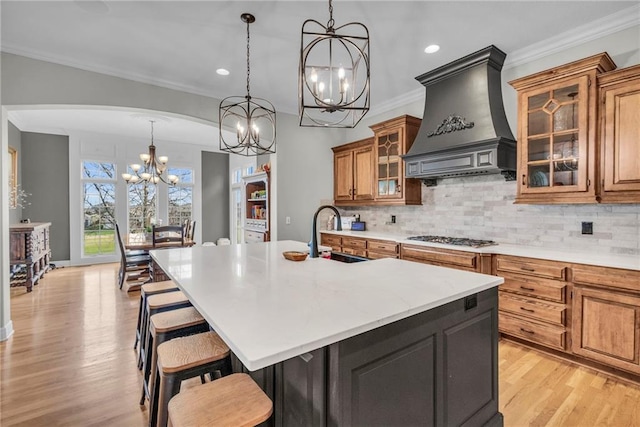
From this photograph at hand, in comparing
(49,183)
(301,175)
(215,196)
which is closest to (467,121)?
(301,175)

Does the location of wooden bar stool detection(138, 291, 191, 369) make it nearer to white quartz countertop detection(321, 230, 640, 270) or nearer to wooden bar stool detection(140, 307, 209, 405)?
wooden bar stool detection(140, 307, 209, 405)

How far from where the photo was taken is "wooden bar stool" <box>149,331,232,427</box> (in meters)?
1.36

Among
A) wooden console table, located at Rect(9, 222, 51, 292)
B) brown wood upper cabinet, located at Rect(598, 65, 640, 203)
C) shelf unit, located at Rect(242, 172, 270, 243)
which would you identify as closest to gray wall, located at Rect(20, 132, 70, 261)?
wooden console table, located at Rect(9, 222, 51, 292)

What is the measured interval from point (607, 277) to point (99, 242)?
8.61 metres

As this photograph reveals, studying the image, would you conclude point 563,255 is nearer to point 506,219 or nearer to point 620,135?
point 506,219

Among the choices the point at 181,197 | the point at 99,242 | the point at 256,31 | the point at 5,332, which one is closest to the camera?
the point at 256,31

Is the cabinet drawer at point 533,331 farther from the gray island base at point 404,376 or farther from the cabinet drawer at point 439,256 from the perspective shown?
the gray island base at point 404,376

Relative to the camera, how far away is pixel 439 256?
3301 mm

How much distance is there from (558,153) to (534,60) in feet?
3.63

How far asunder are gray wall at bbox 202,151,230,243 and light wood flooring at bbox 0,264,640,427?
4983 millimetres

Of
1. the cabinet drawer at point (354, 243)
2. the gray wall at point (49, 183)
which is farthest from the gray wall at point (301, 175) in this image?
the gray wall at point (49, 183)

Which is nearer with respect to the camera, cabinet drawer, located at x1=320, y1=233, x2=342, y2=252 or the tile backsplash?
the tile backsplash

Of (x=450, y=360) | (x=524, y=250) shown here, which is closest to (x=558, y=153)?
(x=524, y=250)

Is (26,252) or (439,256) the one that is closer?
(439,256)
